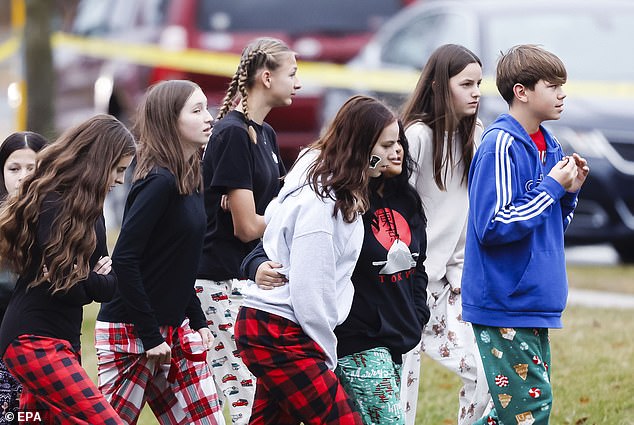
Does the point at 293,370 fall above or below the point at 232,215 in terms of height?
below

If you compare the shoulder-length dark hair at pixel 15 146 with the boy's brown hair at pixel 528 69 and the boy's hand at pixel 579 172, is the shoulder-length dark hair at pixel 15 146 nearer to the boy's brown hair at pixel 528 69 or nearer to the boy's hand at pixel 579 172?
the boy's brown hair at pixel 528 69

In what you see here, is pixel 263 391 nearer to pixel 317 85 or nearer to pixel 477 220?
pixel 477 220

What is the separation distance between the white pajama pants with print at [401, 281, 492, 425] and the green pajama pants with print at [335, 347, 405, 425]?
107 cm

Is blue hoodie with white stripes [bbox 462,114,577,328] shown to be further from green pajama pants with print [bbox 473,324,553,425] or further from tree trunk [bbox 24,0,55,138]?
tree trunk [bbox 24,0,55,138]

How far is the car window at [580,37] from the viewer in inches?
480

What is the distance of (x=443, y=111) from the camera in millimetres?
5891

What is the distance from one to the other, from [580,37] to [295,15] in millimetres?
4253

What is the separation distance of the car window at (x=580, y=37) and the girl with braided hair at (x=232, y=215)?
6543 millimetres

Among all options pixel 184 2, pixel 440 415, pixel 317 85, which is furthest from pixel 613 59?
Result: pixel 440 415

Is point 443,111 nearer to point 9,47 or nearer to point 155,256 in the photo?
point 155,256

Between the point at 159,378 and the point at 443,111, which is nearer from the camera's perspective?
the point at 159,378

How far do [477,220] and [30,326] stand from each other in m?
1.67

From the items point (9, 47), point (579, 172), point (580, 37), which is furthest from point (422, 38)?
point (579, 172)

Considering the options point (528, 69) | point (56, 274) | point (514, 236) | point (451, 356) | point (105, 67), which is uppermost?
point (528, 69)
